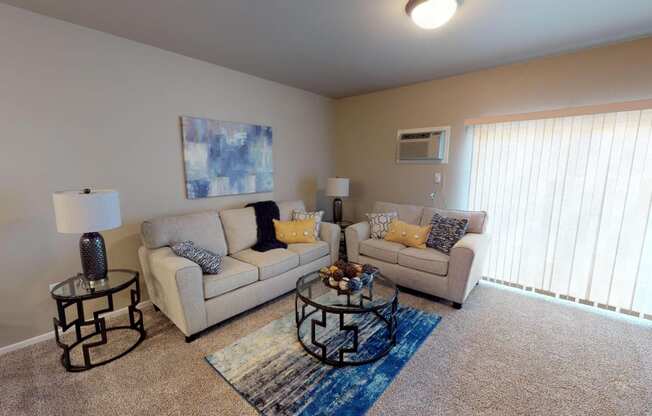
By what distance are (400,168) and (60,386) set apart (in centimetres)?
389

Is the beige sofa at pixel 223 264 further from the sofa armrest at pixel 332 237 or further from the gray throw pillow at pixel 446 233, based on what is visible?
the gray throw pillow at pixel 446 233

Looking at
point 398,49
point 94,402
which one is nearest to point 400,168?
point 398,49

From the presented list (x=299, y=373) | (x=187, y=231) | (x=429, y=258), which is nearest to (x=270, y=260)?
(x=187, y=231)

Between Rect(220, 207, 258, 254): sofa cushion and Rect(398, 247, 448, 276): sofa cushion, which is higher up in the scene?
Rect(220, 207, 258, 254): sofa cushion

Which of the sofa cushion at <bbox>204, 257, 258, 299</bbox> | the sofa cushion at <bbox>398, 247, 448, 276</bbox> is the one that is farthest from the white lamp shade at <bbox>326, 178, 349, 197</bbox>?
the sofa cushion at <bbox>204, 257, 258, 299</bbox>

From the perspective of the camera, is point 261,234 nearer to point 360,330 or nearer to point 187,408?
point 360,330

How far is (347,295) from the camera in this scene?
A: 217cm

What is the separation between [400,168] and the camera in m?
3.93

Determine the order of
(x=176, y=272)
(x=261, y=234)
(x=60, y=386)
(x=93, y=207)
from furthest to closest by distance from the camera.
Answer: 1. (x=261, y=234)
2. (x=176, y=272)
3. (x=93, y=207)
4. (x=60, y=386)

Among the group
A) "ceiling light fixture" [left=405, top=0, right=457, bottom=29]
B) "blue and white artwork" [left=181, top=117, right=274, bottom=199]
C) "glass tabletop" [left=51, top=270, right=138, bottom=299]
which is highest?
"ceiling light fixture" [left=405, top=0, right=457, bottom=29]

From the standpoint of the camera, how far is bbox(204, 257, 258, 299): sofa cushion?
7.27 ft

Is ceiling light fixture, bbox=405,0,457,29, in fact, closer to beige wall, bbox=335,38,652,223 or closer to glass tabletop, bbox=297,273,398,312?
beige wall, bbox=335,38,652,223

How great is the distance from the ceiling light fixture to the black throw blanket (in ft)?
7.68

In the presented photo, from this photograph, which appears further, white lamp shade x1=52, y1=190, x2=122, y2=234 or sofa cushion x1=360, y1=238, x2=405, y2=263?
sofa cushion x1=360, y1=238, x2=405, y2=263
